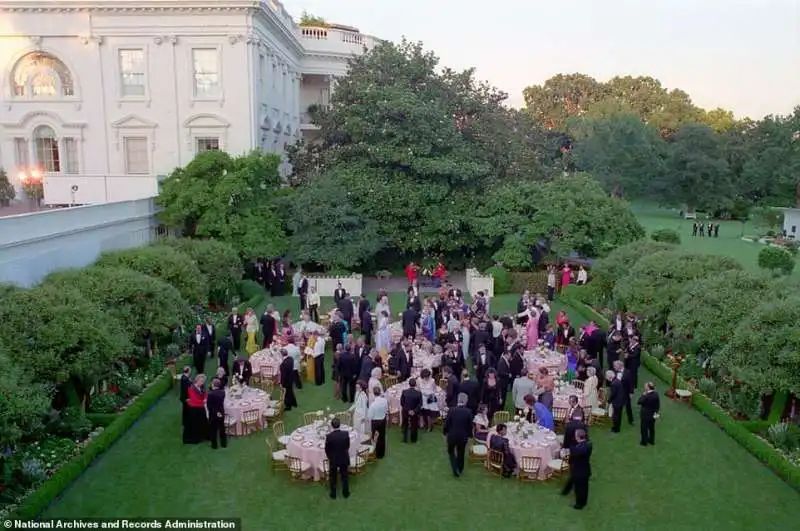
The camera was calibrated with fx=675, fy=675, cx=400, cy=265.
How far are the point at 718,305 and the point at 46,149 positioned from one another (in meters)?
31.7

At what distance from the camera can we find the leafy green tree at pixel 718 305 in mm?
14562

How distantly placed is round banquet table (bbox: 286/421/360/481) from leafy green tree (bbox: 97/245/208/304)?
28.9 feet

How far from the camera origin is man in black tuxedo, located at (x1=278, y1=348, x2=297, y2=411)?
14.1 m

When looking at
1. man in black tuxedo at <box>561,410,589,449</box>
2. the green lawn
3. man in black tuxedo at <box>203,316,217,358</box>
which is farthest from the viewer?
the green lawn

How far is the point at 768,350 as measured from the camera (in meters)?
12.3

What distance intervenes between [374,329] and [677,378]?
8.53 meters

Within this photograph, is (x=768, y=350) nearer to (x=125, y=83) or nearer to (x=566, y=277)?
(x=566, y=277)

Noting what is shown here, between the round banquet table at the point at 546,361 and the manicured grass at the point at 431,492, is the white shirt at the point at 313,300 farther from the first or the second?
the manicured grass at the point at 431,492

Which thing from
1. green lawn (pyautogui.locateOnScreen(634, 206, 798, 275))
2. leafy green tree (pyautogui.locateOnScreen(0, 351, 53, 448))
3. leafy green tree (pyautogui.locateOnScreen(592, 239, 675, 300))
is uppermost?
leafy green tree (pyautogui.locateOnScreen(592, 239, 675, 300))

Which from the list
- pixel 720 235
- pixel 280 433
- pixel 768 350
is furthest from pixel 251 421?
pixel 720 235

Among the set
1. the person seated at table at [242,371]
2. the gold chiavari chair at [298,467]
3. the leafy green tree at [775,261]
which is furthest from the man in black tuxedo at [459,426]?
the leafy green tree at [775,261]

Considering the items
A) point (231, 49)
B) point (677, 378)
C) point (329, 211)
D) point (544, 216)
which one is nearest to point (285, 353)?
point (677, 378)

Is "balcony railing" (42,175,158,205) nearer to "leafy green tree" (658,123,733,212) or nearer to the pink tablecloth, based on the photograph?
the pink tablecloth

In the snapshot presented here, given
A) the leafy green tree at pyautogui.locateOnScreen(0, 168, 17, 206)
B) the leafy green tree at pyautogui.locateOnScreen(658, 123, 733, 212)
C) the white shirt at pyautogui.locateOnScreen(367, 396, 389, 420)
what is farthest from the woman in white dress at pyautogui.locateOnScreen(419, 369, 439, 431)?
the leafy green tree at pyautogui.locateOnScreen(658, 123, 733, 212)
